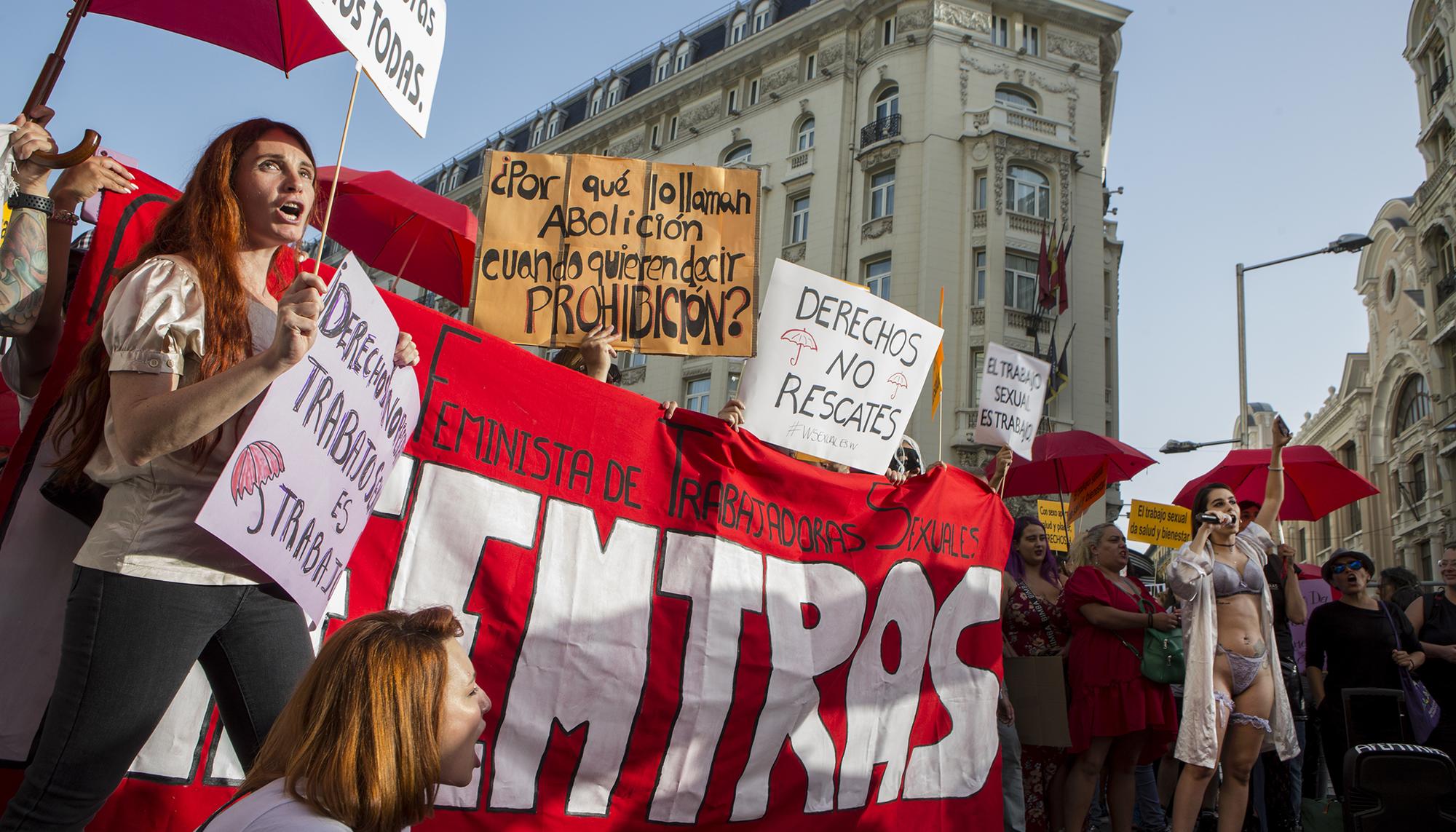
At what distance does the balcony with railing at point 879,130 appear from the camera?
86.2ft

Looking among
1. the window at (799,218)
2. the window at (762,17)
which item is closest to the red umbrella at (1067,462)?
the window at (799,218)

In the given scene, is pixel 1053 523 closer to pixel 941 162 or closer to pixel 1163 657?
pixel 1163 657

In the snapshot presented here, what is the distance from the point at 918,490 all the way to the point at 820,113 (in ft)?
80.4

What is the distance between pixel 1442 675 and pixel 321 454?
726cm

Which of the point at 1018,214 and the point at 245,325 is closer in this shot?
the point at 245,325

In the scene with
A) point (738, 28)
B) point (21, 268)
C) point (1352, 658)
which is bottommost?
point (1352, 658)

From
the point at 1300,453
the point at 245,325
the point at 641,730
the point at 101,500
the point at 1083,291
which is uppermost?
the point at 1083,291

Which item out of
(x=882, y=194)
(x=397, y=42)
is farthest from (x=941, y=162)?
(x=397, y=42)

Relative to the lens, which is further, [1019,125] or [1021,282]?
[1019,125]

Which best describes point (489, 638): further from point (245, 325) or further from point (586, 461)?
point (245, 325)

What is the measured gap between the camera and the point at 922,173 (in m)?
25.6

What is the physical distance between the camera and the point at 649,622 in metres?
3.93

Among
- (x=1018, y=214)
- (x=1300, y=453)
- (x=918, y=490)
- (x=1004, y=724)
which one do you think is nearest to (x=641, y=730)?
(x=918, y=490)

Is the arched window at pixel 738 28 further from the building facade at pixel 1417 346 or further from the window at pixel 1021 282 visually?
the building facade at pixel 1417 346
